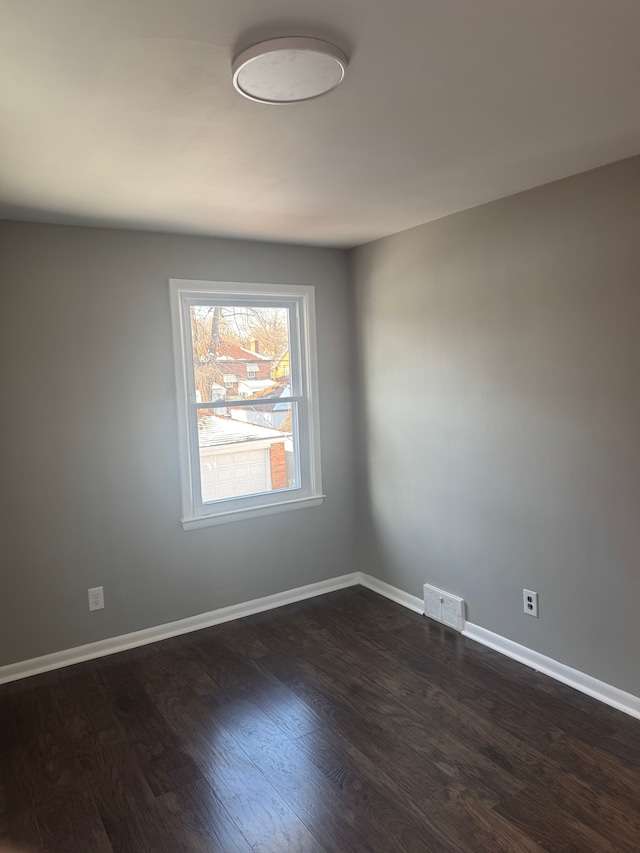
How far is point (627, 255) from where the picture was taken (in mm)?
2416

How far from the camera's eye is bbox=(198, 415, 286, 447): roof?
11.8 feet

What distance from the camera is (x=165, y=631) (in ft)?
11.3

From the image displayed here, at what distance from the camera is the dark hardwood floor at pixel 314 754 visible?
198 cm

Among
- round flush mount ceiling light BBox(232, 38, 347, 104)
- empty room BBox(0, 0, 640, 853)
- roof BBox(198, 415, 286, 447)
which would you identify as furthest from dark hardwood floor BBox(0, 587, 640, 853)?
round flush mount ceiling light BBox(232, 38, 347, 104)

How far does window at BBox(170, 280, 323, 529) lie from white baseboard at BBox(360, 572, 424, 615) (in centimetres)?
69

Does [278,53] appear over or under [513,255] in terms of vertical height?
over

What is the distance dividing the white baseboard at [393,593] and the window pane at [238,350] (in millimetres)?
1429

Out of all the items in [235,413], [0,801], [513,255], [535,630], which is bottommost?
[0,801]

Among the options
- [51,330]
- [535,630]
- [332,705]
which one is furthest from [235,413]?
[535,630]

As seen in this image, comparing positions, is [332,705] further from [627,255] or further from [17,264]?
[17,264]

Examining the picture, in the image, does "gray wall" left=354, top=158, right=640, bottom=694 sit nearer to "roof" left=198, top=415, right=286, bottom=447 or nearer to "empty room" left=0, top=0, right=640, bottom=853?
"empty room" left=0, top=0, right=640, bottom=853

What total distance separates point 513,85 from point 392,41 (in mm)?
445

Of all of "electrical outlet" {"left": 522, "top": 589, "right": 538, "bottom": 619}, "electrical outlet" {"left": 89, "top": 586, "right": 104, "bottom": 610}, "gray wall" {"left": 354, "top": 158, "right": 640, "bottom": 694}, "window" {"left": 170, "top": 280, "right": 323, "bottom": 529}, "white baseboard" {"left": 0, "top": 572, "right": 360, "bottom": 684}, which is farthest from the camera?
"window" {"left": 170, "top": 280, "right": 323, "bottom": 529}

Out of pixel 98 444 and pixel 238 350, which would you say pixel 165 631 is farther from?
pixel 238 350
